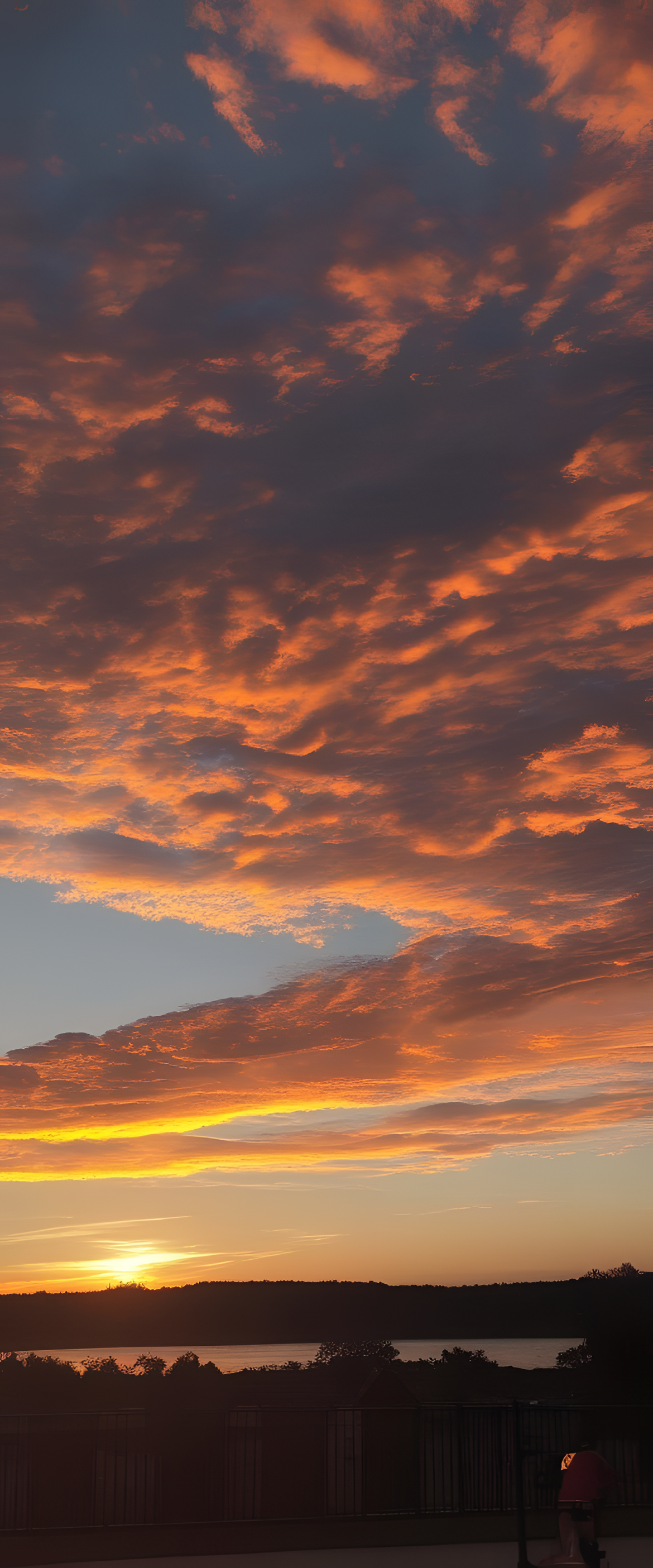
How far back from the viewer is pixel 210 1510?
28.3 metres

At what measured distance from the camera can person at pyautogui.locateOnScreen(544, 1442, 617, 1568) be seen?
13.5 m

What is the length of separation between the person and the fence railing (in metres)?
11.9

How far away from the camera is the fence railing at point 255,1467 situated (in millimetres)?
26453

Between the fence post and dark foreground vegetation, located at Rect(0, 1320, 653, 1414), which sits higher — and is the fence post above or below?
above

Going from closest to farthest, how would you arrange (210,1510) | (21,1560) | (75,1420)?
(21,1560), (210,1510), (75,1420)

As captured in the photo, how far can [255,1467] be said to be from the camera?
2934 centimetres

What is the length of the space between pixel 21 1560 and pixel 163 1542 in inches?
117

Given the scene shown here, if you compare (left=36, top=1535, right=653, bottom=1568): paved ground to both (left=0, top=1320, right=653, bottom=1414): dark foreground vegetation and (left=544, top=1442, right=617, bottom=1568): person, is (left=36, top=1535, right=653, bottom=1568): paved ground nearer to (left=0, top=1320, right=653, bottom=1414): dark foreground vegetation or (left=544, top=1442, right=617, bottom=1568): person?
(left=544, top=1442, right=617, bottom=1568): person

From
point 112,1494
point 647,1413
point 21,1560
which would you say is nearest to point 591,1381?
point 647,1413

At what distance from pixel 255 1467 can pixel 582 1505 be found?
18569 mm

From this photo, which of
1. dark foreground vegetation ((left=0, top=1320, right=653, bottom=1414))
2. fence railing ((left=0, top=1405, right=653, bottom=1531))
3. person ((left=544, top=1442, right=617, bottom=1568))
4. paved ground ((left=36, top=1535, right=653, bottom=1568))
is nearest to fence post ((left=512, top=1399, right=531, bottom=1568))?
paved ground ((left=36, top=1535, right=653, bottom=1568))

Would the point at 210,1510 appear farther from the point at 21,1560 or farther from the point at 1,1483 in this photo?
the point at 21,1560

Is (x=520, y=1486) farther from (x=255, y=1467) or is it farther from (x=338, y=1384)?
(x=338, y=1384)

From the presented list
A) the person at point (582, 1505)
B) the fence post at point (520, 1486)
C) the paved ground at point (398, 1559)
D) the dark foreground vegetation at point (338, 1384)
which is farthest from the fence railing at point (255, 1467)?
the person at point (582, 1505)
